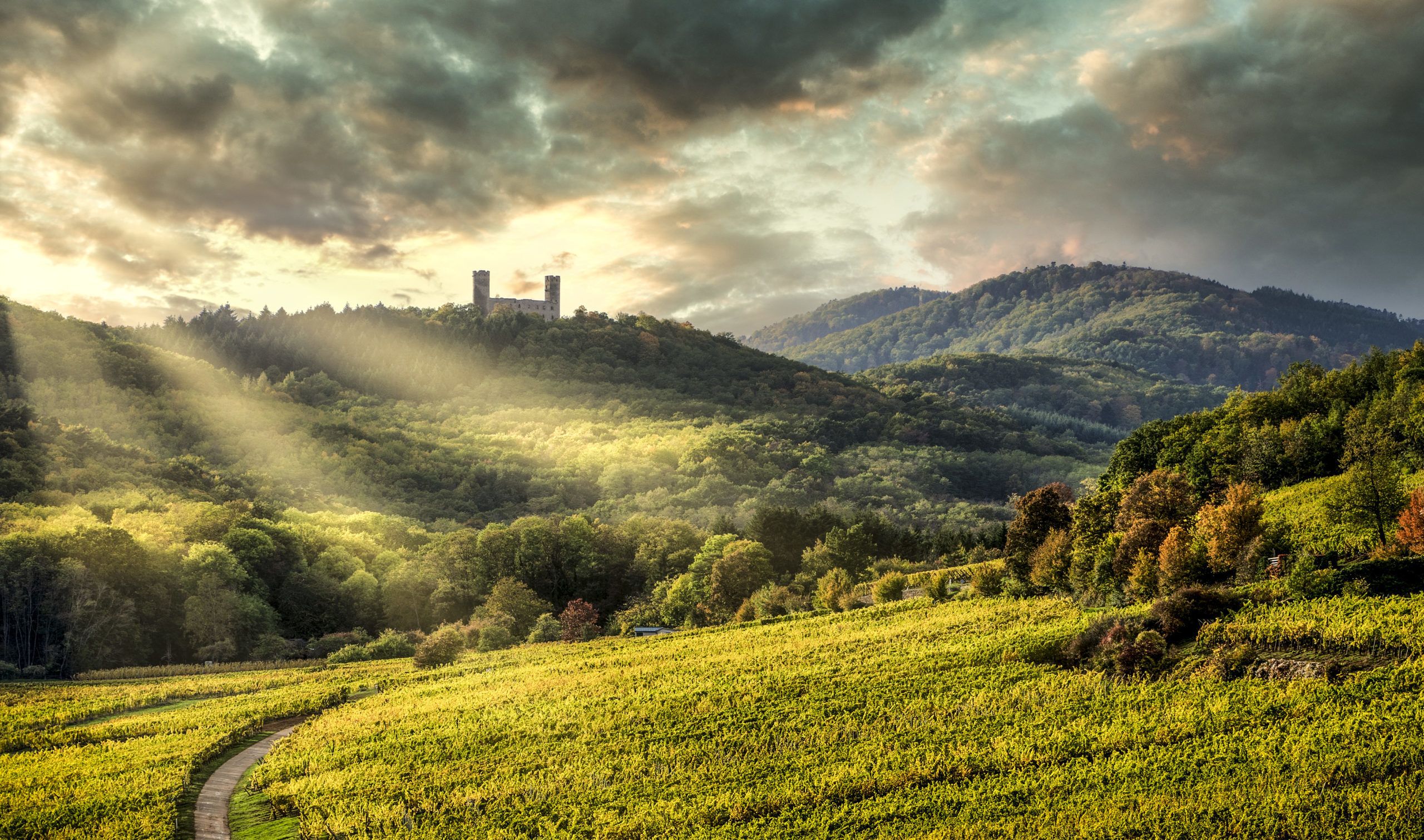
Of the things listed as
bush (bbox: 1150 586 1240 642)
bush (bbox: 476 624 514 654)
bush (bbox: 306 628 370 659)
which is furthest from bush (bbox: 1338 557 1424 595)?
bush (bbox: 306 628 370 659)

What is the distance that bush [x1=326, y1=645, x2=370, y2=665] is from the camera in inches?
2117

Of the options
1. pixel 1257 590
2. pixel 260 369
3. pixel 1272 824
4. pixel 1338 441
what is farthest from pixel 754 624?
pixel 260 369

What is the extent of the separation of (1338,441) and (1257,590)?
21.1m

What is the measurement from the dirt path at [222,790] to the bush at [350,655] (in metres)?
23.5

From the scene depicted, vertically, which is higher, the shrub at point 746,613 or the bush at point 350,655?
the shrub at point 746,613

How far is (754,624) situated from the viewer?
46.9m

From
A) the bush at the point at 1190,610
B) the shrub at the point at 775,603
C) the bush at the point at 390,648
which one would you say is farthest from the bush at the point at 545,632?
the bush at the point at 1190,610

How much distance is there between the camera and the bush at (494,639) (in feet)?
175

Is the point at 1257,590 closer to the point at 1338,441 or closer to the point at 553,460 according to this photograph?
the point at 1338,441

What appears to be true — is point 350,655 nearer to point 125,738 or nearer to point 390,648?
point 390,648

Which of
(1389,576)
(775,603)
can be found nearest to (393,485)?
(775,603)

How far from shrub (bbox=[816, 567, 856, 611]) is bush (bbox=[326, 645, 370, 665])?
96.7 ft

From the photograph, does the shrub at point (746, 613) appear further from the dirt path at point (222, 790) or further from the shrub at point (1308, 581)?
the shrub at point (1308, 581)

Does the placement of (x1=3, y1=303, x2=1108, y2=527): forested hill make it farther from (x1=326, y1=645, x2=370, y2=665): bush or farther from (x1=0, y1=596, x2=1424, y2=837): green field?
(x1=0, y1=596, x2=1424, y2=837): green field
